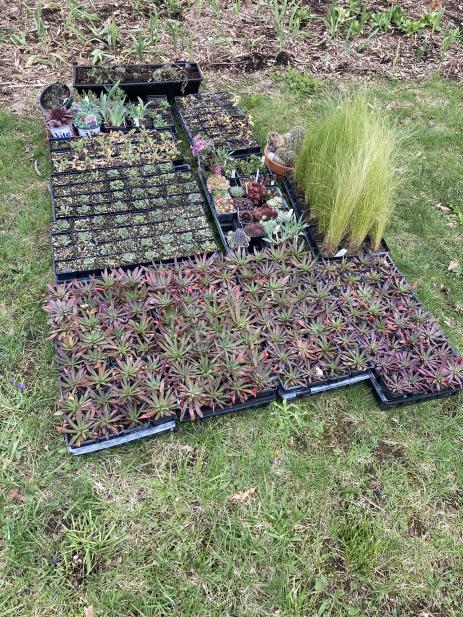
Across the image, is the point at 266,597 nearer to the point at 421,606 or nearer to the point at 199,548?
the point at 199,548

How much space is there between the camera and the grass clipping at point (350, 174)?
10.5 feet

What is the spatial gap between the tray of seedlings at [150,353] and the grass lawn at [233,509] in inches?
8.0

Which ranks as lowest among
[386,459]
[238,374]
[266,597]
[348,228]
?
[266,597]

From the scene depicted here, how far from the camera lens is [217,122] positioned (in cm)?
437

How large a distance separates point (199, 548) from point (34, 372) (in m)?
1.40

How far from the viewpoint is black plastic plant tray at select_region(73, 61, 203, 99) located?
14.4 ft

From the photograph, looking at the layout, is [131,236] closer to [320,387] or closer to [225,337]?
[225,337]

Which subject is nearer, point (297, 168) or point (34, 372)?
point (34, 372)

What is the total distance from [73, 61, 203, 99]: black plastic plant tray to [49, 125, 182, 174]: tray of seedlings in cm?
64

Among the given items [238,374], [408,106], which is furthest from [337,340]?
[408,106]

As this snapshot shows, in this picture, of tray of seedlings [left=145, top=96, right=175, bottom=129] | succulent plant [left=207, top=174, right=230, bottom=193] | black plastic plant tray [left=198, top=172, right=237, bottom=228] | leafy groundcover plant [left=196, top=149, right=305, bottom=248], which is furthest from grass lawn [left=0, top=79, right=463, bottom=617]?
tray of seedlings [left=145, top=96, right=175, bottom=129]

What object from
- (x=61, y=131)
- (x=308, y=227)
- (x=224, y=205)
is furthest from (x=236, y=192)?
(x=61, y=131)

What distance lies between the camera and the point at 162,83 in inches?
178

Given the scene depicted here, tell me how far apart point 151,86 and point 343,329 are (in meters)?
3.10
